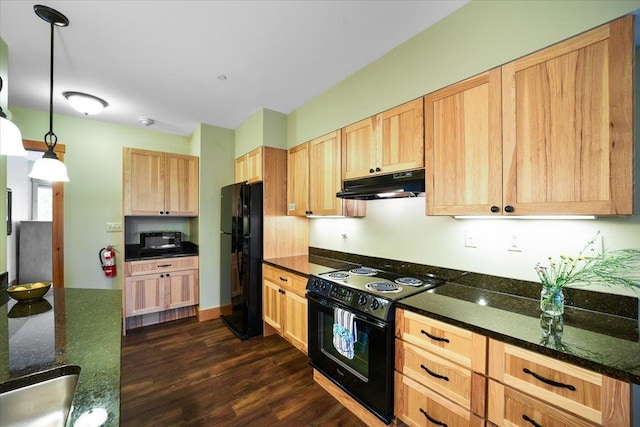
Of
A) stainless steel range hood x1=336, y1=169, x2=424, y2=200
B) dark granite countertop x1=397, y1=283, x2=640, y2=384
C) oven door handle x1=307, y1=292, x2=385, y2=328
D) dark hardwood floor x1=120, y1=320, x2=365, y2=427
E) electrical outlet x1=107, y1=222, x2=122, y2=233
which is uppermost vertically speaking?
stainless steel range hood x1=336, y1=169, x2=424, y2=200

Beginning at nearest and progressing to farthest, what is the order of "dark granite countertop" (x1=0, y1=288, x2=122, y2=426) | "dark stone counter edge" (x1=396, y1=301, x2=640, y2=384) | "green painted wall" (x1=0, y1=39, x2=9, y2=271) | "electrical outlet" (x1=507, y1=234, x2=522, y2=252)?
"dark granite countertop" (x1=0, y1=288, x2=122, y2=426) < "dark stone counter edge" (x1=396, y1=301, x2=640, y2=384) < "electrical outlet" (x1=507, y1=234, x2=522, y2=252) < "green painted wall" (x1=0, y1=39, x2=9, y2=271)

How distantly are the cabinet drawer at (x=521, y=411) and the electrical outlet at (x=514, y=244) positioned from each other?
30.1 inches

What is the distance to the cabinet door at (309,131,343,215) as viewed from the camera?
2.42m

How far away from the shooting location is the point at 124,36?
6.03 feet

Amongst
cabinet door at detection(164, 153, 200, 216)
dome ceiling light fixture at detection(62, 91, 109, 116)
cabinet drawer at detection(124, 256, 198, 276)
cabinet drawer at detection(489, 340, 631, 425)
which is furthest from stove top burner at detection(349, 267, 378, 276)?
dome ceiling light fixture at detection(62, 91, 109, 116)

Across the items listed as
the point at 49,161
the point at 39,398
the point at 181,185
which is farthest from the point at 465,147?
the point at 181,185

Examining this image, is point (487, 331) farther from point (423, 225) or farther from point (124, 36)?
point (124, 36)

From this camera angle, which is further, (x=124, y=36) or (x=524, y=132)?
(x=124, y=36)

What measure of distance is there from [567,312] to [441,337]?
2.08 ft

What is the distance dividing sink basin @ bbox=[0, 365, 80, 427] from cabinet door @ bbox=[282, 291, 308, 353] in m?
1.62

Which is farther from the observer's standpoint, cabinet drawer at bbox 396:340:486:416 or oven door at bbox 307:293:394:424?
oven door at bbox 307:293:394:424

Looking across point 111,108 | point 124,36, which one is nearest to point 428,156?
point 124,36

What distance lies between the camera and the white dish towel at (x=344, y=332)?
1737 millimetres

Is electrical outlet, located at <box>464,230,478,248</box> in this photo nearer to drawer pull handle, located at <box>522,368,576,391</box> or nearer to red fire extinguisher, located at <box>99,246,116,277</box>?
drawer pull handle, located at <box>522,368,576,391</box>
